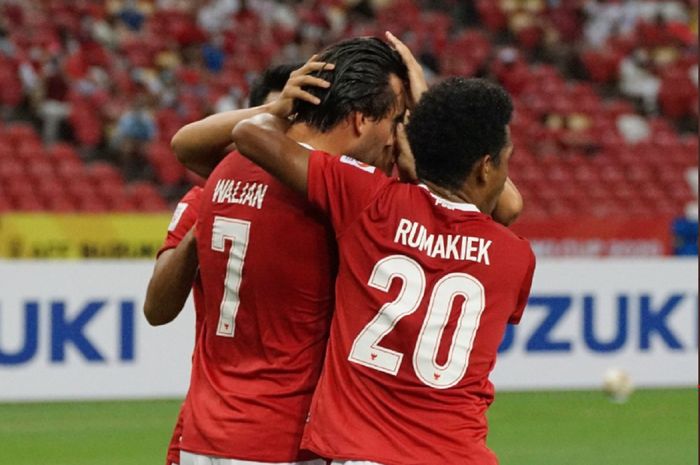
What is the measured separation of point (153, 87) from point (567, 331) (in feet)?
27.0

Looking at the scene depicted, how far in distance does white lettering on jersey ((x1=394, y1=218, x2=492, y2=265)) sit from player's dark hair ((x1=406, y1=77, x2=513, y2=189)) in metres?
0.14

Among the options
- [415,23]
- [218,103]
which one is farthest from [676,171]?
[218,103]

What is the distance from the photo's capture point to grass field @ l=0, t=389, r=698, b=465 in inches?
341

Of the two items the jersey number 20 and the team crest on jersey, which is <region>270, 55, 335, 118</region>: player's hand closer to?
the team crest on jersey

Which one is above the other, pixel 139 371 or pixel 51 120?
pixel 51 120

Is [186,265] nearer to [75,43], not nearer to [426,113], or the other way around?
[426,113]

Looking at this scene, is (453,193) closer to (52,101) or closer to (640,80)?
(52,101)

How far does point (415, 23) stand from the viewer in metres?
21.2

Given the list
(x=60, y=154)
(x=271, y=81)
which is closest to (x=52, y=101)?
(x=60, y=154)

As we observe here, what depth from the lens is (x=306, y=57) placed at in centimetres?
1933

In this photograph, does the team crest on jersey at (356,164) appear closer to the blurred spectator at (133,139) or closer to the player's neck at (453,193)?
the player's neck at (453,193)

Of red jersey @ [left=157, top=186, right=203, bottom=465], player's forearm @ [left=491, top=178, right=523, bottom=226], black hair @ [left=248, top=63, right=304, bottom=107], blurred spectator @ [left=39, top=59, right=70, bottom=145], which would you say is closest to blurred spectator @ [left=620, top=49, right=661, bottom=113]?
blurred spectator @ [left=39, top=59, right=70, bottom=145]

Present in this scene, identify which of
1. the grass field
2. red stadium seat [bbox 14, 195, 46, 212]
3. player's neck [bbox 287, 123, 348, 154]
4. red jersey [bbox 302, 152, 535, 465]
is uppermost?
player's neck [bbox 287, 123, 348, 154]

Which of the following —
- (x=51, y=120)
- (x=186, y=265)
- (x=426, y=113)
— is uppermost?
(x=426, y=113)
